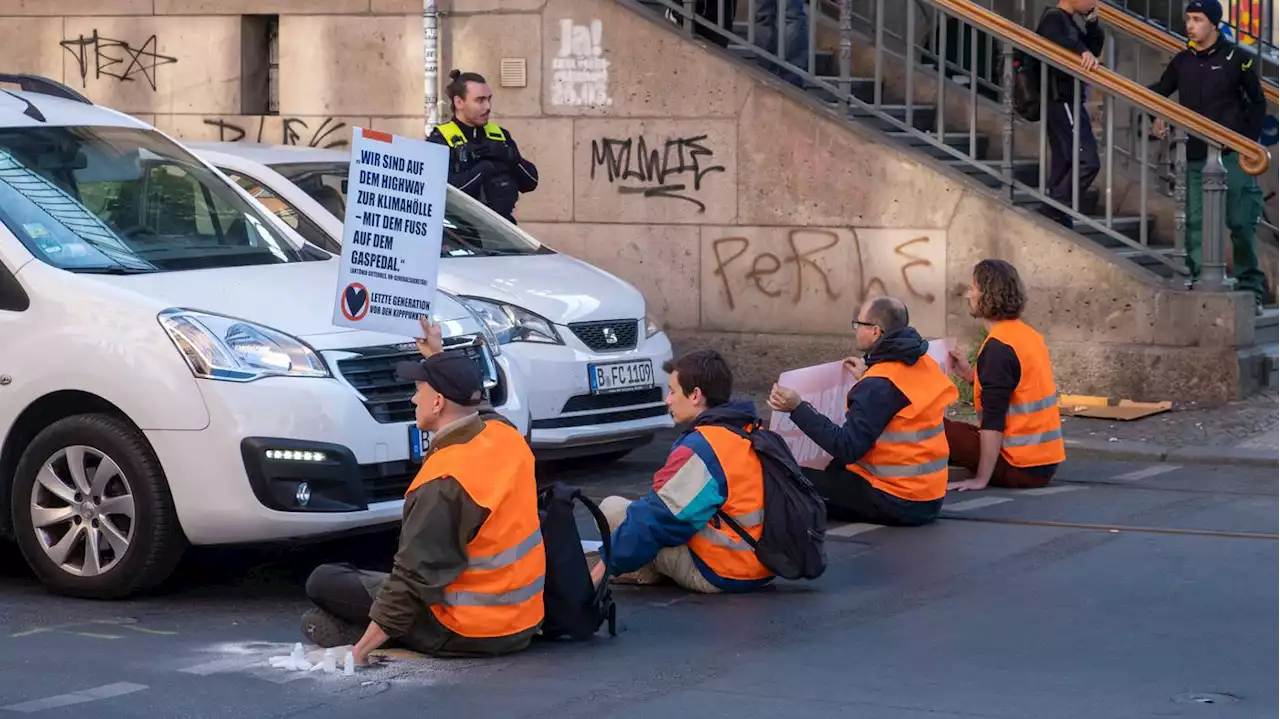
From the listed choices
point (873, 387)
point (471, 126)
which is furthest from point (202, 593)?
point (471, 126)

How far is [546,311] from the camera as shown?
10352 mm

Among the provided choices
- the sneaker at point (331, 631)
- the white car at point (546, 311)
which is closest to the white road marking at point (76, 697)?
the sneaker at point (331, 631)

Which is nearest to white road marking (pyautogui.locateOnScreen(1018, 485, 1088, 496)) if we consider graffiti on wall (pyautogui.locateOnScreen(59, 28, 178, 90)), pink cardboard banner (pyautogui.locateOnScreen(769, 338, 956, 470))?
pink cardboard banner (pyautogui.locateOnScreen(769, 338, 956, 470))

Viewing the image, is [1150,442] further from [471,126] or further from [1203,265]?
[471,126]

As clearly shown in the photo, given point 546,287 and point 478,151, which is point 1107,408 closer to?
point 546,287

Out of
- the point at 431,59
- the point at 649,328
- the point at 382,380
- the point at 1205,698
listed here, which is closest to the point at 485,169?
the point at 649,328

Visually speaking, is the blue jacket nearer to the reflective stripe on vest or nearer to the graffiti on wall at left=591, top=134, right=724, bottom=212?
the reflective stripe on vest

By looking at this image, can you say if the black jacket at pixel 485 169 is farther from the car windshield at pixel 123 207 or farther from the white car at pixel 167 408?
the white car at pixel 167 408

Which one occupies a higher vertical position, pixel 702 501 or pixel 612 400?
pixel 612 400

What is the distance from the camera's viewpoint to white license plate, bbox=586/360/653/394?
10320 mm

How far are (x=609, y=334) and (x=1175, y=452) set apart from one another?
331cm

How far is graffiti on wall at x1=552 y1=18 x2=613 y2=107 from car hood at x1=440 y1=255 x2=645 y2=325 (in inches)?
157

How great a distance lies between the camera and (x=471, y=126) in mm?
12656

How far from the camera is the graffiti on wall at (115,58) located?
16.6 meters
